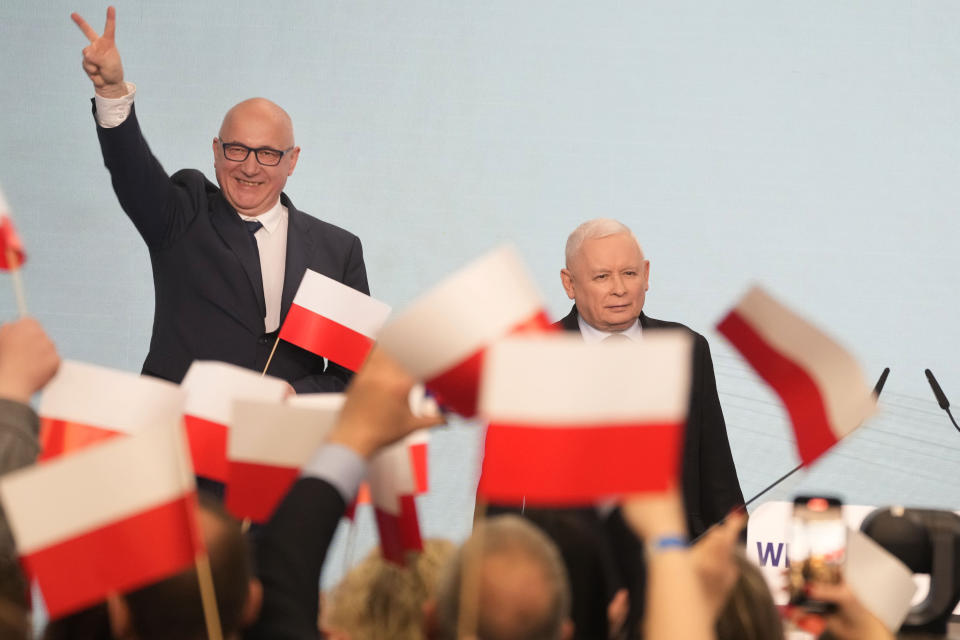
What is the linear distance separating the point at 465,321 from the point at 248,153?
1.74 m

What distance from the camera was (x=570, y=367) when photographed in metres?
1.13

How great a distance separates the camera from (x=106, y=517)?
1.08 m

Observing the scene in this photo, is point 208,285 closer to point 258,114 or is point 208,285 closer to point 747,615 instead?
point 258,114

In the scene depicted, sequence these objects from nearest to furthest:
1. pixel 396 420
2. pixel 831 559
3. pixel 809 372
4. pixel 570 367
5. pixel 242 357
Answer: pixel 570 367, pixel 396 420, pixel 831 559, pixel 809 372, pixel 242 357

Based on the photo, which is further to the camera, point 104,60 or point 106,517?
point 104,60

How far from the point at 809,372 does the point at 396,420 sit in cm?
55

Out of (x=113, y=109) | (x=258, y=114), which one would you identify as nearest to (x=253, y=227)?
(x=258, y=114)

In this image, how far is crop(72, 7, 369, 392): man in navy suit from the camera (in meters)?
2.80

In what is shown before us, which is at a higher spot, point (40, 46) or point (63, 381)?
point (40, 46)

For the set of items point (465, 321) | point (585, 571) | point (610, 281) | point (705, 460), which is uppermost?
point (465, 321)

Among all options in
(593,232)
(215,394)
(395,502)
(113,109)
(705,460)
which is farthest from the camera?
(593,232)

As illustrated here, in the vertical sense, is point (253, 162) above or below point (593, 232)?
above

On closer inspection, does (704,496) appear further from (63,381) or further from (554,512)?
(63,381)


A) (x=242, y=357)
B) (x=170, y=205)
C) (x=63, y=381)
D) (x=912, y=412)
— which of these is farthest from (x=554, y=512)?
(x=912, y=412)
